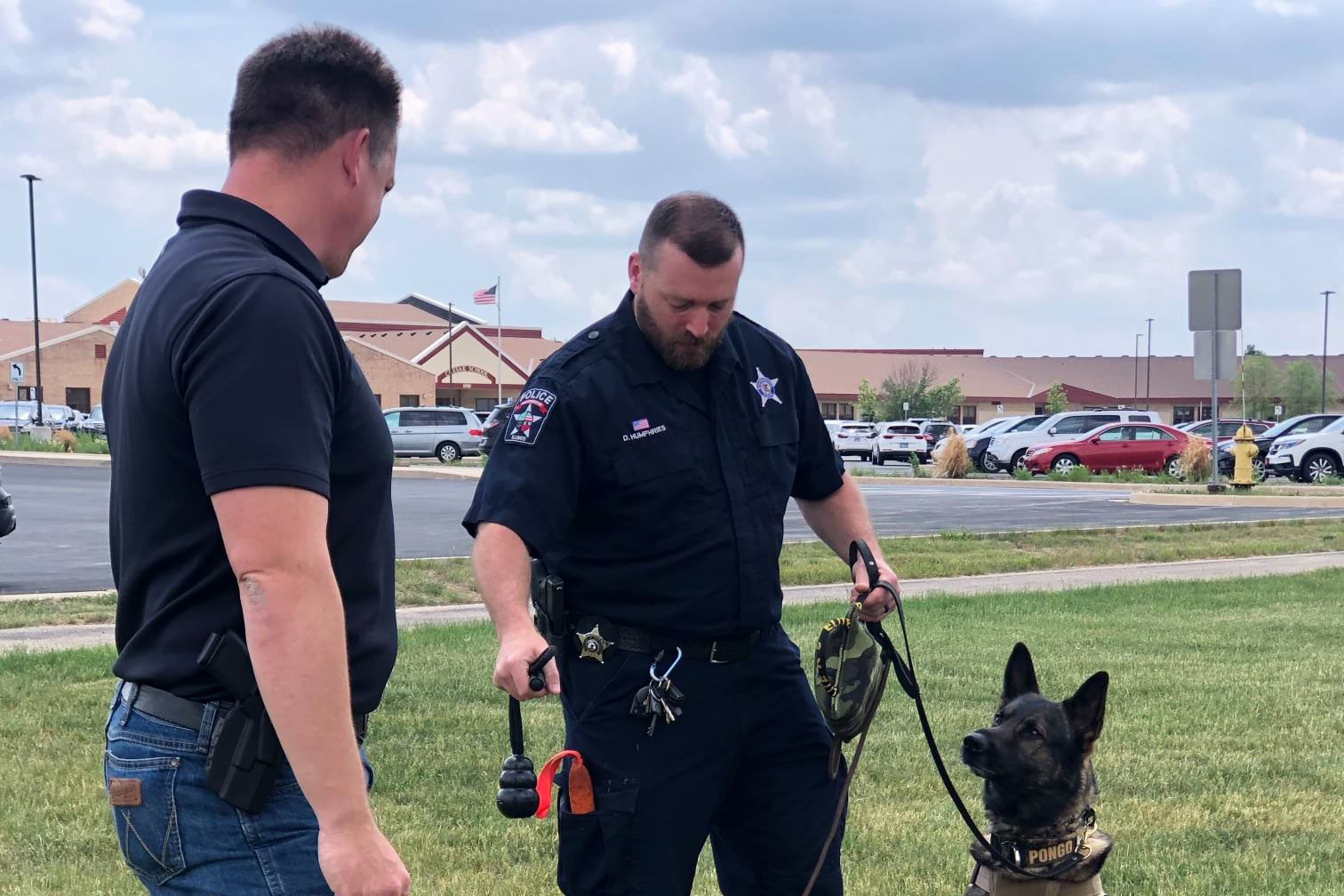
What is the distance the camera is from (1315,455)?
99.5 feet

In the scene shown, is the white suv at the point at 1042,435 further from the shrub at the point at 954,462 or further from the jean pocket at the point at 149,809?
the jean pocket at the point at 149,809

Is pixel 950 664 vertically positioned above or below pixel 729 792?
below

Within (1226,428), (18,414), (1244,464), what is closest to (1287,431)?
(1244,464)

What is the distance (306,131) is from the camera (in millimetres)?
2053

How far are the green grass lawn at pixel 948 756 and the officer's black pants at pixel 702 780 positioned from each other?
1358 millimetres

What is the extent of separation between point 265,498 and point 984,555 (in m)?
13.0

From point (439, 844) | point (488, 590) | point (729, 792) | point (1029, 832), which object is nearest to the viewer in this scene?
point (488, 590)

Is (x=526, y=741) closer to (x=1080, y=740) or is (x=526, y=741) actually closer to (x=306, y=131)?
(x=1080, y=740)

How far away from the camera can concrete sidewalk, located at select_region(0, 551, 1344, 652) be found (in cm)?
910

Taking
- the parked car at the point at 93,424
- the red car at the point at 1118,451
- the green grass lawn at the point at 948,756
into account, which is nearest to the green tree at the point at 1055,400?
the red car at the point at 1118,451

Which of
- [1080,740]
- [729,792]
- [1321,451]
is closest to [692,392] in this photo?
[729,792]

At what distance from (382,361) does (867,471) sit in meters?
36.3

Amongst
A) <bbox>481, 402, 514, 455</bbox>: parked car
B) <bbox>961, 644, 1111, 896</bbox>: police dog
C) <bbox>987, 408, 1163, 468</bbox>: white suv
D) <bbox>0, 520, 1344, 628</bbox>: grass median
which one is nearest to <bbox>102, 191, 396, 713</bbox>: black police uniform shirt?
<bbox>481, 402, 514, 455</bbox>: parked car

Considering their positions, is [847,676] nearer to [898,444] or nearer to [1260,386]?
[898,444]
